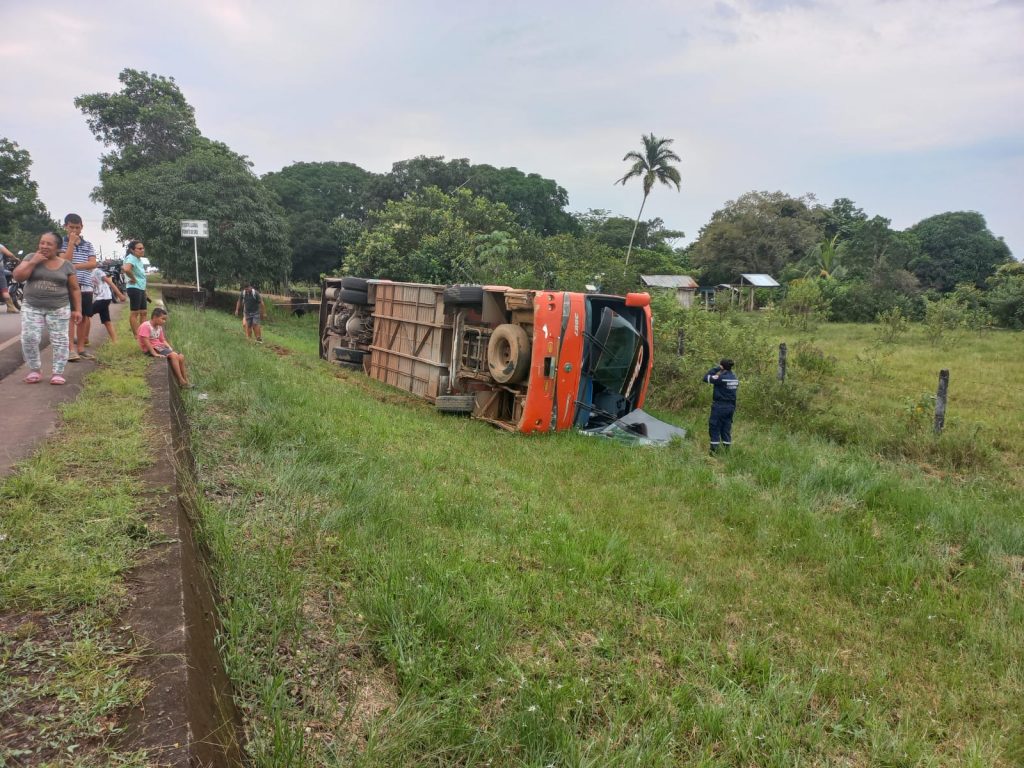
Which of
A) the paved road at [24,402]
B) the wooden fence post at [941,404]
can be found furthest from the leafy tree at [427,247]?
the paved road at [24,402]

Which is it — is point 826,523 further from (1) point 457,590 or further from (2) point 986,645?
Answer: (1) point 457,590

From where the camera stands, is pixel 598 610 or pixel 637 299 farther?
pixel 637 299

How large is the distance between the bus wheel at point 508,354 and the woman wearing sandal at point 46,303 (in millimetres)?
4837

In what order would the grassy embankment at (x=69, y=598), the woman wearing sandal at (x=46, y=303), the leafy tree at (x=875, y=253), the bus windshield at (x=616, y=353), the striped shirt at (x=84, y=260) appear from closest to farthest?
the grassy embankment at (x=69, y=598)
the woman wearing sandal at (x=46, y=303)
the striped shirt at (x=84, y=260)
the bus windshield at (x=616, y=353)
the leafy tree at (x=875, y=253)

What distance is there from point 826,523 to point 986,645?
1598 millimetres

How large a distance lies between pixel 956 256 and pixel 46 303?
49.3m

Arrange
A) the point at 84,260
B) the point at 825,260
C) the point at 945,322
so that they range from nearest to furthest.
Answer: the point at 84,260 < the point at 945,322 < the point at 825,260

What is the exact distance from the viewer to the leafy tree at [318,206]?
32719 millimetres

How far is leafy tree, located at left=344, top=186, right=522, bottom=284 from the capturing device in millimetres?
19766

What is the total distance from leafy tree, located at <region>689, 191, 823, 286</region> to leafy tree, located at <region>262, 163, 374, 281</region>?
23.8 m

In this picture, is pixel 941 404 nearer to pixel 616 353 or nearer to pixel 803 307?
pixel 616 353

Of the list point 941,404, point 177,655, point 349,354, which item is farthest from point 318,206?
point 177,655

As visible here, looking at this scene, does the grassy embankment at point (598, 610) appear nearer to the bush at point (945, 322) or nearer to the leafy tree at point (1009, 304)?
the bush at point (945, 322)

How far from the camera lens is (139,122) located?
26.8 m
